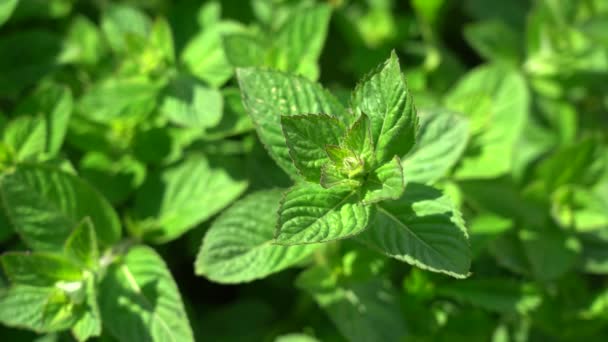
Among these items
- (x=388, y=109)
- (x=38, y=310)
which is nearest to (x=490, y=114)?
(x=388, y=109)

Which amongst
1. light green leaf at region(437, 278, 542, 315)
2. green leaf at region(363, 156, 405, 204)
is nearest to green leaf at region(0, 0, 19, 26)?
green leaf at region(363, 156, 405, 204)

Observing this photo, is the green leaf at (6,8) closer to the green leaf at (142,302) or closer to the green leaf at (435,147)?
the green leaf at (142,302)

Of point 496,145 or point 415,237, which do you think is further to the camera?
point 496,145

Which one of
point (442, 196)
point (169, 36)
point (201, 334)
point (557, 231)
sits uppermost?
point (169, 36)

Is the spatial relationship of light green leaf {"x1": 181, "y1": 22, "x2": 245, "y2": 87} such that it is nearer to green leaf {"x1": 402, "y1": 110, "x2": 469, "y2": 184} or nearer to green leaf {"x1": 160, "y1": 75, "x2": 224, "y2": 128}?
green leaf {"x1": 160, "y1": 75, "x2": 224, "y2": 128}

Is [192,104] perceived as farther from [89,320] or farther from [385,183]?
[385,183]

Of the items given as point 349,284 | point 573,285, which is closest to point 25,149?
point 349,284

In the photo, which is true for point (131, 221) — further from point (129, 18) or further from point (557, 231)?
point (557, 231)
